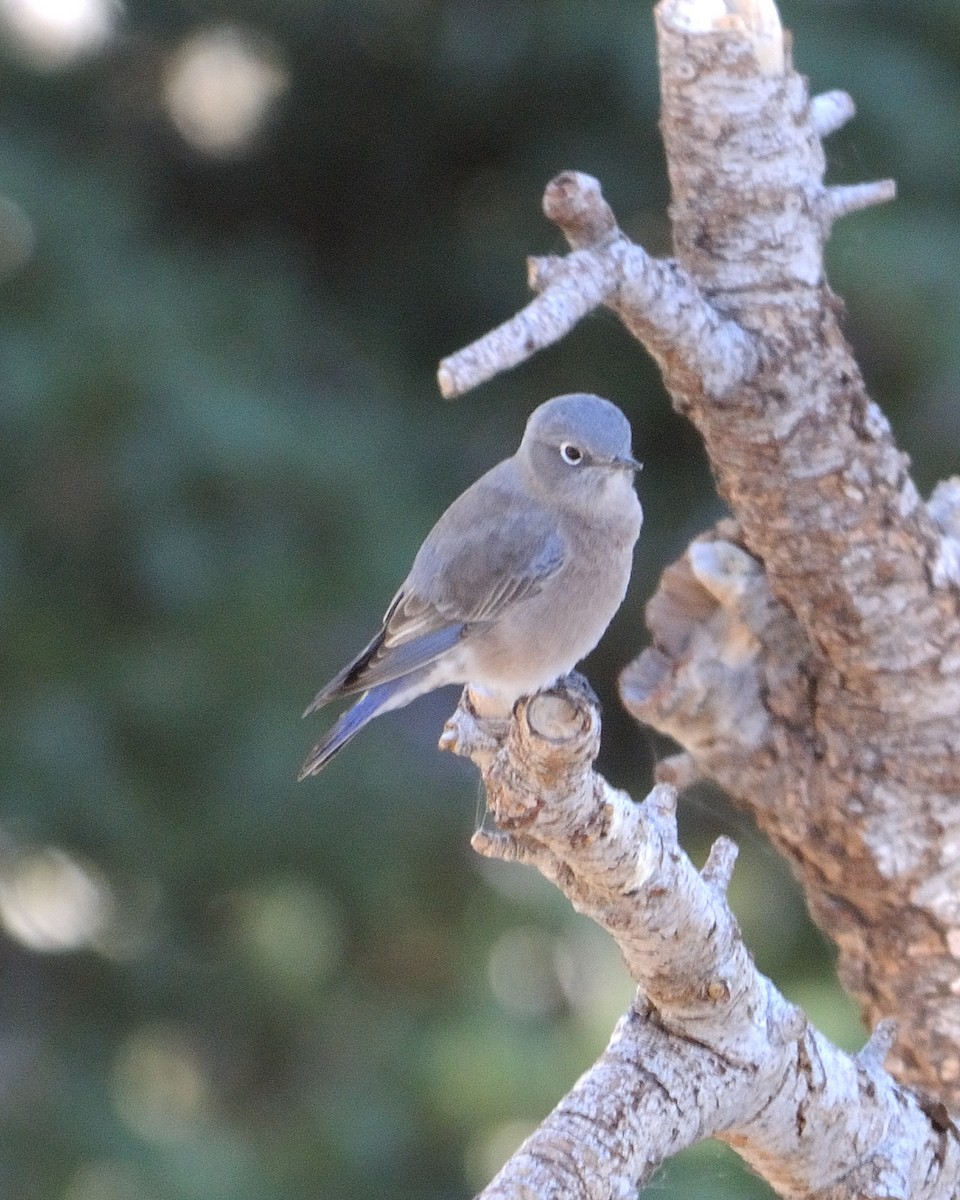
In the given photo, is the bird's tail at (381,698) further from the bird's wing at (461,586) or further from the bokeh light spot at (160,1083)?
the bokeh light spot at (160,1083)

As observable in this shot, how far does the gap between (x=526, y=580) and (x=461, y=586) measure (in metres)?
0.10

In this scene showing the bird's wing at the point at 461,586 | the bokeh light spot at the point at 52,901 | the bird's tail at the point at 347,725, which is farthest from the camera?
the bokeh light spot at the point at 52,901

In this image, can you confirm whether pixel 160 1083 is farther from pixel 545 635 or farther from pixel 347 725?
pixel 545 635

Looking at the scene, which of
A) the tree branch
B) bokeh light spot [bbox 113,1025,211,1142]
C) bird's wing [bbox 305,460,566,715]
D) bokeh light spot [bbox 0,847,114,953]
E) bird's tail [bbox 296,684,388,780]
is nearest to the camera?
the tree branch

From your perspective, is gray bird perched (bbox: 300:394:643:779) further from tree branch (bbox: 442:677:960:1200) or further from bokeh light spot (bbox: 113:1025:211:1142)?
bokeh light spot (bbox: 113:1025:211:1142)

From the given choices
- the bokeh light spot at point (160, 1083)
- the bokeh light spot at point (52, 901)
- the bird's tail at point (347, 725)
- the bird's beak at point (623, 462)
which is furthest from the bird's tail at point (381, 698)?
the bokeh light spot at point (52, 901)

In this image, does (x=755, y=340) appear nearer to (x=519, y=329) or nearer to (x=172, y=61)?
(x=519, y=329)

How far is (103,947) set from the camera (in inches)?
171

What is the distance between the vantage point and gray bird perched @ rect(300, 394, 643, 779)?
2.62 meters

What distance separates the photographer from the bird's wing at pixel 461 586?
264cm

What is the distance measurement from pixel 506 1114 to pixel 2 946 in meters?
1.70

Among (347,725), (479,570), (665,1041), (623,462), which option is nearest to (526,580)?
(479,570)

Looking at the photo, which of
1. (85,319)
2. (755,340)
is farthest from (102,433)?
(755,340)

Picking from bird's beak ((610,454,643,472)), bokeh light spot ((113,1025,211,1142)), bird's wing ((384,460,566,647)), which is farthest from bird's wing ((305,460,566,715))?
bokeh light spot ((113,1025,211,1142))
